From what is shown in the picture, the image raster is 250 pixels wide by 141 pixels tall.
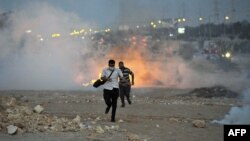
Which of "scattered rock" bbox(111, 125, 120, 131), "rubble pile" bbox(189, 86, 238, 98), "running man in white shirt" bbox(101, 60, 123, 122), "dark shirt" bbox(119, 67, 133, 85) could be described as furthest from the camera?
"rubble pile" bbox(189, 86, 238, 98)

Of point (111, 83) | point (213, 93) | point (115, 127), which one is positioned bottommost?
point (115, 127)

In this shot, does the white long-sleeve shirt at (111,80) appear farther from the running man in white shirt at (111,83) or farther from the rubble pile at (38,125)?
the rubble pile at (38,125)

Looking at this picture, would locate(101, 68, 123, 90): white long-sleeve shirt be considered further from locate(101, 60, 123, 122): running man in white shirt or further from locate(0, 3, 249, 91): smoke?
locate(0, 3, 249, 91): smoke

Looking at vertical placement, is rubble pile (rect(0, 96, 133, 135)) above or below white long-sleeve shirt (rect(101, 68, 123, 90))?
below

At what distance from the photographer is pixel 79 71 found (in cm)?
3988

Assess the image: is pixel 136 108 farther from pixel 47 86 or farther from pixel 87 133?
pixel 47 86

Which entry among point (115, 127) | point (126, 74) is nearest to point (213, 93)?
point (126, 74)

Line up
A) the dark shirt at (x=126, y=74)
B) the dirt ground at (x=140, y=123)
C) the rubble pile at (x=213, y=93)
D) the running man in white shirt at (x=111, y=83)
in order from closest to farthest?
the dirt ground at (x=140, y=123) < the running man in white shirt at (x=111, y=83) < the dark shirt at (x=126, y=74) < the rubble pile at (x=213, y=93)

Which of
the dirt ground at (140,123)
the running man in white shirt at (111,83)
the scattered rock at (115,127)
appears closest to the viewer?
the dirt ground at (140,123)

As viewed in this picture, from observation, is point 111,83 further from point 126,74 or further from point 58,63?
point 58,63

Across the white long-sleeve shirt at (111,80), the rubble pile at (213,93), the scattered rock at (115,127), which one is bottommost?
the scattered rock at (115,127)

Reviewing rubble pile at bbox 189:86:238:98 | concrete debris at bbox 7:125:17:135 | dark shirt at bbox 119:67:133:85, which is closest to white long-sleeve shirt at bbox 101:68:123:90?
concrete debris at bbox 7:125:17:135

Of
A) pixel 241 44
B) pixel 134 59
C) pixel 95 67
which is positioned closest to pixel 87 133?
pixel 95 67

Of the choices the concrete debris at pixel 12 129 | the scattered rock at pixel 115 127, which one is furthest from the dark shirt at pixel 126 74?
the concrete debris at pixel 12 129
